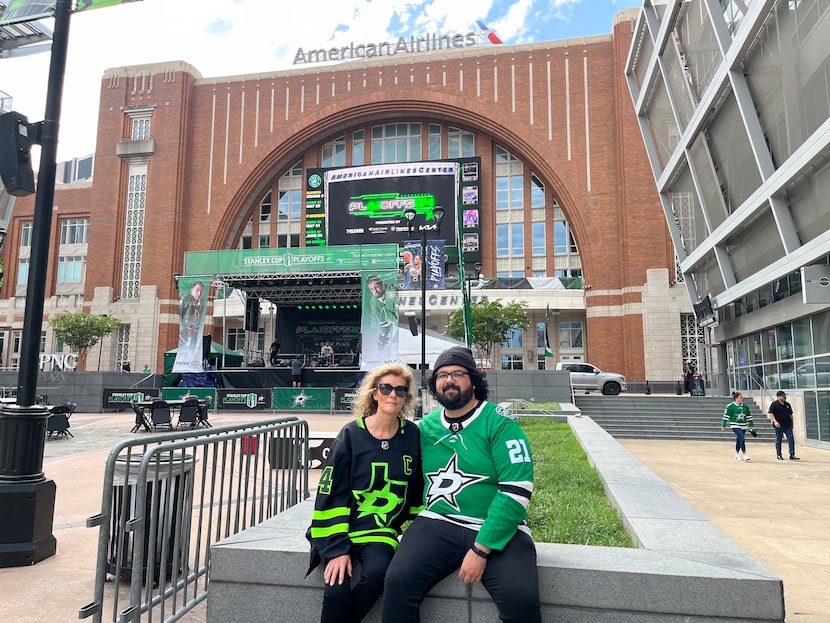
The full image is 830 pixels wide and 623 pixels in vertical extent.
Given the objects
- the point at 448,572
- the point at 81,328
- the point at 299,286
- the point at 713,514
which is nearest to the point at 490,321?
the point at 299,286

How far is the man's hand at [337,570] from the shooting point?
272 centimetres

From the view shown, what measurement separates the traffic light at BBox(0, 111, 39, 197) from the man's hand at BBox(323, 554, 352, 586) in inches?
184

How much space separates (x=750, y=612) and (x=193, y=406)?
50.5ft

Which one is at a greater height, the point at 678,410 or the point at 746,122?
the point at 746,122

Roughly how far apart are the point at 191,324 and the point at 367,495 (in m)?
27.8

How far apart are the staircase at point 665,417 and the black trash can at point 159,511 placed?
17.7m

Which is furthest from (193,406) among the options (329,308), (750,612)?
(329,308)

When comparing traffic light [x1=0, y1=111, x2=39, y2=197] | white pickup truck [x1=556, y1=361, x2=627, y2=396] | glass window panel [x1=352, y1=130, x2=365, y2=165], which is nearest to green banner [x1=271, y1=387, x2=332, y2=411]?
white pickup truck [x1=556, y1=361, x2=627, y2=396]

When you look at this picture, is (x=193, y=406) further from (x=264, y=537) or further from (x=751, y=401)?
(x=751, y=401)

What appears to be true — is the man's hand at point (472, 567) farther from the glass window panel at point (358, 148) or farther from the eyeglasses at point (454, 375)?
the glass window panel at point (358, 148)

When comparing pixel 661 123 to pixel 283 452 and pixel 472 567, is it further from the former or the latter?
pixel 472 567

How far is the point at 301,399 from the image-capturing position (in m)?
23.5

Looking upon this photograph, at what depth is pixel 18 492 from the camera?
15.7ft

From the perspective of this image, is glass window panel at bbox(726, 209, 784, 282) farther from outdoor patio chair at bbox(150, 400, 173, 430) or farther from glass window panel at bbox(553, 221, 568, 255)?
glass window panel at bbox(553, 221, 568, 255)
